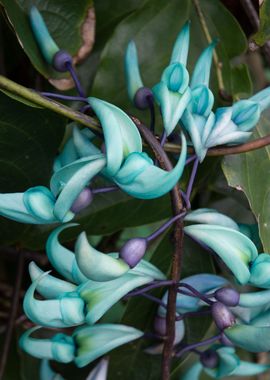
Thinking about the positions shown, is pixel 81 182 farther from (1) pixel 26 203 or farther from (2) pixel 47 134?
(2) pixel 47 134

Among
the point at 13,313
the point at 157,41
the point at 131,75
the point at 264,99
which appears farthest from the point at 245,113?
the point at 13,313

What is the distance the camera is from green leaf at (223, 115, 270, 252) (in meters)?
0.94

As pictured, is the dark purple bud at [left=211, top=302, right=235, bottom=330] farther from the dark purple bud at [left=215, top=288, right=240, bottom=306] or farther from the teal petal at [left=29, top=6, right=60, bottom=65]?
the teal petal at [left=29, top=6, right=60, bottom=65]

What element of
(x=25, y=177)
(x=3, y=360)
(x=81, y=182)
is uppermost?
(x=81, y=182)

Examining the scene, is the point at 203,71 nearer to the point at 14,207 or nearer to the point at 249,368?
the point at 14,207

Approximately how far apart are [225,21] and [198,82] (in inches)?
10.8

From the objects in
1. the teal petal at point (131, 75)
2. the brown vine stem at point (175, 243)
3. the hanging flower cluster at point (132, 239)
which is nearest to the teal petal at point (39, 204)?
the hanging flower cluster at point (132, 239)

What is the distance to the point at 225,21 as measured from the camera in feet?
3.82

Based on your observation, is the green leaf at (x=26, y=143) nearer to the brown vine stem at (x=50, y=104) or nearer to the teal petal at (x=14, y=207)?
the brown vine stem at (x=50, y=104)

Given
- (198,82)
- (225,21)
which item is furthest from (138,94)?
(225,21)

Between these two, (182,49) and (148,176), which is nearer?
(148,176)

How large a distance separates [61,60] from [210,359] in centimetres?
44

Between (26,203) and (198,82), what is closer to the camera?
(26,203)

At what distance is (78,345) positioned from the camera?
0.90 m
